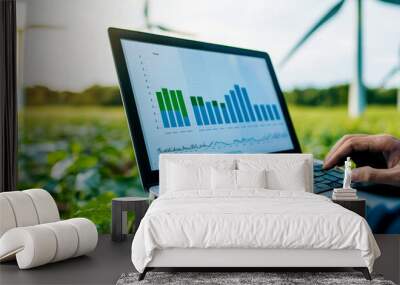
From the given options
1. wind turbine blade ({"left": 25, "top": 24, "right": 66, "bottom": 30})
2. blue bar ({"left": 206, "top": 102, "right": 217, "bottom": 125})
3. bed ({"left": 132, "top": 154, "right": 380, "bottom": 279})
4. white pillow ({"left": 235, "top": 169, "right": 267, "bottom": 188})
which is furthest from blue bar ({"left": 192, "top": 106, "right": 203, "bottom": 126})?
wind turbine blade ({"left": 25, "top": 24, "right": 66, "bottom": 30})

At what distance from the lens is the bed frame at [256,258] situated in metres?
Answer: 4.19

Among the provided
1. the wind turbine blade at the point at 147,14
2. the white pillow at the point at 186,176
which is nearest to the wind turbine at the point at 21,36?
the wind turbine blade at the point at 147,14

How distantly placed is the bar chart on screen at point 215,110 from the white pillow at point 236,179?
0.42 meters

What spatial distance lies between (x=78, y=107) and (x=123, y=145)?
0.57 meters

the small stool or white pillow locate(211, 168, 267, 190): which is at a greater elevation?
white pillow locate(211, 168, 267, 190)

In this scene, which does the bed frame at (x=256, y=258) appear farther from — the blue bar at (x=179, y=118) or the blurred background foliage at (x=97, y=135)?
the blurred background foliage at (x=97, y=135)

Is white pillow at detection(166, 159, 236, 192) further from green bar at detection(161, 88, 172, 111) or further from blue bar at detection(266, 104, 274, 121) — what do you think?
blue bar at detection(266, 104, 274, 121)

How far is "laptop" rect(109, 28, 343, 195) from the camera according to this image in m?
5.01

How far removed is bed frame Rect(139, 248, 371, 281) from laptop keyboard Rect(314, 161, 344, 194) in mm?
1685

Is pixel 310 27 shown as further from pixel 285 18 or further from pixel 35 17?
pixel 35 17

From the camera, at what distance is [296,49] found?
21.2 feet

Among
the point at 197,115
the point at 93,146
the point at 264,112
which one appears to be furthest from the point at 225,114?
the point at 93,146

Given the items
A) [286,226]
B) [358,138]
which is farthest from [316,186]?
[286,226]

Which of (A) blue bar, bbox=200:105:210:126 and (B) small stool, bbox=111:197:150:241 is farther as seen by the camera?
(B) small stool, bbox=111:197:150:241
